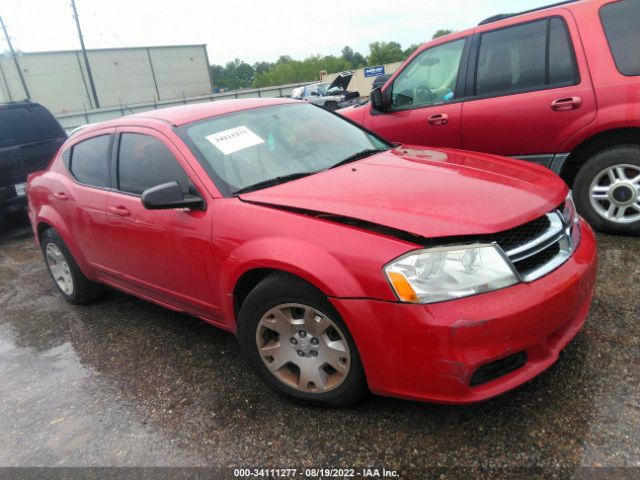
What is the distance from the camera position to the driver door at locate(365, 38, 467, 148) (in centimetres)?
448

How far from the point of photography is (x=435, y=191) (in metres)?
2.30

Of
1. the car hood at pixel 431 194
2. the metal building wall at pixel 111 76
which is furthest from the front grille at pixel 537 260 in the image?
the metal building wall at pixel 111 76

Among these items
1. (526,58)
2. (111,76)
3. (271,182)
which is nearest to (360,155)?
(271,182)

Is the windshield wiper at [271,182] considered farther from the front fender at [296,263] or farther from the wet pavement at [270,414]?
the wet pavement at [270,414]

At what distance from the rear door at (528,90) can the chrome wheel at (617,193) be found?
432 millimetres

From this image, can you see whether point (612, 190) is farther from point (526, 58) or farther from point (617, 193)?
point (526, 58)

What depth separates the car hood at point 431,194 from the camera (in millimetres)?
2035

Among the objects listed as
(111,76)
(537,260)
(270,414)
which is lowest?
(270,414)

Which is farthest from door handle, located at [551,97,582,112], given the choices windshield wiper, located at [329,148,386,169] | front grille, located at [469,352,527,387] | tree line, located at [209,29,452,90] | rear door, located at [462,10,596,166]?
tree line, located at [209,29,452,90]

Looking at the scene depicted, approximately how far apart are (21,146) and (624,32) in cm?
727

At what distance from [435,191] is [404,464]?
1243mm

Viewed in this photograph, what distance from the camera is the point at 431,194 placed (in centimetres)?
227

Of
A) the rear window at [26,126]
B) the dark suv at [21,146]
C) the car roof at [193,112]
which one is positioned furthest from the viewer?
the rear window at [26,126]

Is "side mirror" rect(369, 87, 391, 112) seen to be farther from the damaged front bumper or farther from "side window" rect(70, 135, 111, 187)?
the damaged front bumper
